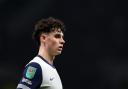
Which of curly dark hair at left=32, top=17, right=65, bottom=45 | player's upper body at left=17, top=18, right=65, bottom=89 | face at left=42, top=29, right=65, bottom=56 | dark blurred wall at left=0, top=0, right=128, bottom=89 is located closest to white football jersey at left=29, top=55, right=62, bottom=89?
player's upper body at left=17, top=18, right=65, bottom=89

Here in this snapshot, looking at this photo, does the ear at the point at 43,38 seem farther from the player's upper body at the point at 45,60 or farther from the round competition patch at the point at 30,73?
the round competition patch at the point at 30,73

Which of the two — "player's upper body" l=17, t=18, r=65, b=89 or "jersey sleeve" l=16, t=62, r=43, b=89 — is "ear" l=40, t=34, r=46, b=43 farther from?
"jersey sleeve" l=16, t=62, r=43, b=89

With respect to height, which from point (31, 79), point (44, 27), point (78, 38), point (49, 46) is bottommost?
point (78, 38)

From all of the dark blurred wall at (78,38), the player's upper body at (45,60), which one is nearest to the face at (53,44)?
the player's upper body at (45,60)

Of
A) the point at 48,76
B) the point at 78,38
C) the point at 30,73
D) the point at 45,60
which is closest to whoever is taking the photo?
the point at 30,73

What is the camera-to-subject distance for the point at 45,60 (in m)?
7.33

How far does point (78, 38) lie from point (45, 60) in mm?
14409

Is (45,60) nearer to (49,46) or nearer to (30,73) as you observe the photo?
(49,46)

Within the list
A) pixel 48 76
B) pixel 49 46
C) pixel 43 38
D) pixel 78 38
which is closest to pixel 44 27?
pixel 43 38

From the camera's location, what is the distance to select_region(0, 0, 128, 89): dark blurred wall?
21.1m

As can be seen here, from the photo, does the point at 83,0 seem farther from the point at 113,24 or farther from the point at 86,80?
the point at 86,80

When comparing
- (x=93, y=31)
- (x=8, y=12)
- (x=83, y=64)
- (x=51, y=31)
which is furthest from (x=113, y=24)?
(x=51, y=31)

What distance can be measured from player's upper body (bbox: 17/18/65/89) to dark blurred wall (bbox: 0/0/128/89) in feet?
43.9

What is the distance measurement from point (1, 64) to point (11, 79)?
1079 millimetres
